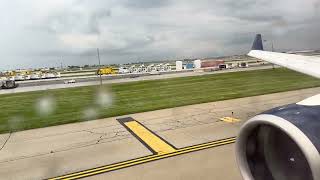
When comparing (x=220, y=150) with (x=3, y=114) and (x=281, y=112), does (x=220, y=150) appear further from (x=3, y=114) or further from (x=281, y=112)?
(x=3, y=114)

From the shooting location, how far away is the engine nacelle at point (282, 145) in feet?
11.0

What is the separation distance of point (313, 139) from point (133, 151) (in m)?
8.67

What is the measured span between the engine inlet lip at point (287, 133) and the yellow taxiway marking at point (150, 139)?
704 cm

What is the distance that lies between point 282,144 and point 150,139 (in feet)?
31.1

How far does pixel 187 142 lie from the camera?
39.7 feet

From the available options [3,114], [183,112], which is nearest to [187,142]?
[183,112]

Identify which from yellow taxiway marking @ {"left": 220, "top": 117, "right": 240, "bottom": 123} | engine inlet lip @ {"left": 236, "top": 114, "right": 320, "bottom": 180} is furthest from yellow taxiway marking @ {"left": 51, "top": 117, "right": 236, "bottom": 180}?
engine inlet lip @ {"left": 236, "top": 114, "right": 320, "bottom": 180}

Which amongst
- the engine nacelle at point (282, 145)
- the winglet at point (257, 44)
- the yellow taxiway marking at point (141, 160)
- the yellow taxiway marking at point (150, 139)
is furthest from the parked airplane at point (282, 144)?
the winglet at point (257, 44)

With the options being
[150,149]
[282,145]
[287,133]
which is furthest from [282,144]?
[150,149]

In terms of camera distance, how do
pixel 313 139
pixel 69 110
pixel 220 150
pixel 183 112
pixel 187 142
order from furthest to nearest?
pixel 69 110 < pixel 183 112 < pixel 187 142 < pixel 220 150 < pixel 313 139

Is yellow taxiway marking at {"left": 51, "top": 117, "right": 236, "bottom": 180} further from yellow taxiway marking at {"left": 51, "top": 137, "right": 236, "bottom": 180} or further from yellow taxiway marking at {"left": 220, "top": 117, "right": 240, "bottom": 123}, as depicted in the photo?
yellow taxiway marking at {"left": 220, "top": 117, "right": 240, "bottom": 123}

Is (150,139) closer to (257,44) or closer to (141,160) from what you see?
(141,160)

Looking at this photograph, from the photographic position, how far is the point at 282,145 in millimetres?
3820

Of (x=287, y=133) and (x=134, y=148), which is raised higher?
(x=287, y=133)
